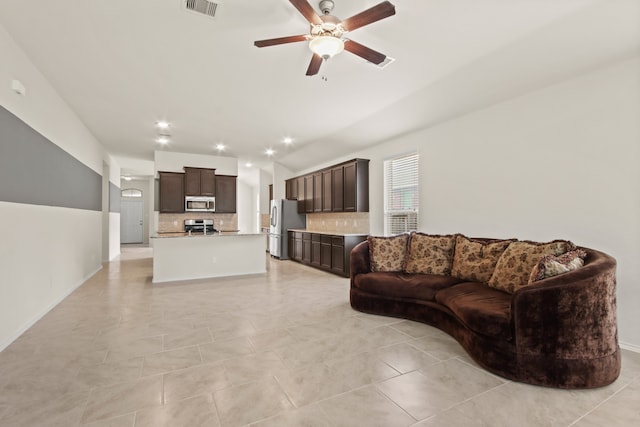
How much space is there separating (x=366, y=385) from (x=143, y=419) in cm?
141

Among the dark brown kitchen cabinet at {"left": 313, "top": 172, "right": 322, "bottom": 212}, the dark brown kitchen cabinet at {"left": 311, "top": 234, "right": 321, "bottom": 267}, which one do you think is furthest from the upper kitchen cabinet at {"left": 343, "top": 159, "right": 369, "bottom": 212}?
the dark brown kitchen cabinet at {"left": 313, "top": 172, "right": 322, "bottom": 212}

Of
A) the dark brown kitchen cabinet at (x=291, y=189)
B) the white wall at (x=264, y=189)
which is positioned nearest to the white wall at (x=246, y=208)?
the white wall at (x=264, y=189)

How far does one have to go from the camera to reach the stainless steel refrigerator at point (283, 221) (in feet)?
28.4

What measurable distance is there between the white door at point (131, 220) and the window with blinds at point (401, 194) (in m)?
11.6

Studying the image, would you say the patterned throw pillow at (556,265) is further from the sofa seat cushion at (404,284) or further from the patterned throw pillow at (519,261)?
→ the sofa seat cushion at (404,284)

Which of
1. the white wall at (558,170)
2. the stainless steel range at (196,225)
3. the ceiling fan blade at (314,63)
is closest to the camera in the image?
the ceiling fan blade at (314,63)

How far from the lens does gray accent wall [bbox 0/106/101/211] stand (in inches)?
113

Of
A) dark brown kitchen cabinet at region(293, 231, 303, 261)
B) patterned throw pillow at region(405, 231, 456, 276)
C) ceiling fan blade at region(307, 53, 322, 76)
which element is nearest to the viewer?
ceiling fan blade at region(307, 53, 322, 76)

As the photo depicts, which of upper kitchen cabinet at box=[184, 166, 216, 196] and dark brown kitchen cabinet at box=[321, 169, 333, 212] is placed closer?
dark brown kitchen cabinet at box=[321, 169, 333, 212]

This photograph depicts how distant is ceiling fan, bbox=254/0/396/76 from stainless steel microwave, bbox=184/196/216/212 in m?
5.95

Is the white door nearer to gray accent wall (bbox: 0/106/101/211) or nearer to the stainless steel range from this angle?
the stainless steel range

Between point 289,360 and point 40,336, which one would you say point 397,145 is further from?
point 40,336

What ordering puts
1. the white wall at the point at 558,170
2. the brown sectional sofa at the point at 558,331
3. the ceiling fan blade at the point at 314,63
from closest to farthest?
the brown sectional sofa at the point at 558,331, the ceiling fan blade at the point at 314,63, the white wall at the point at 558,170

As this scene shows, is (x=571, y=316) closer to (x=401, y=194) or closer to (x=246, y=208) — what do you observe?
(x=401, y=194)
